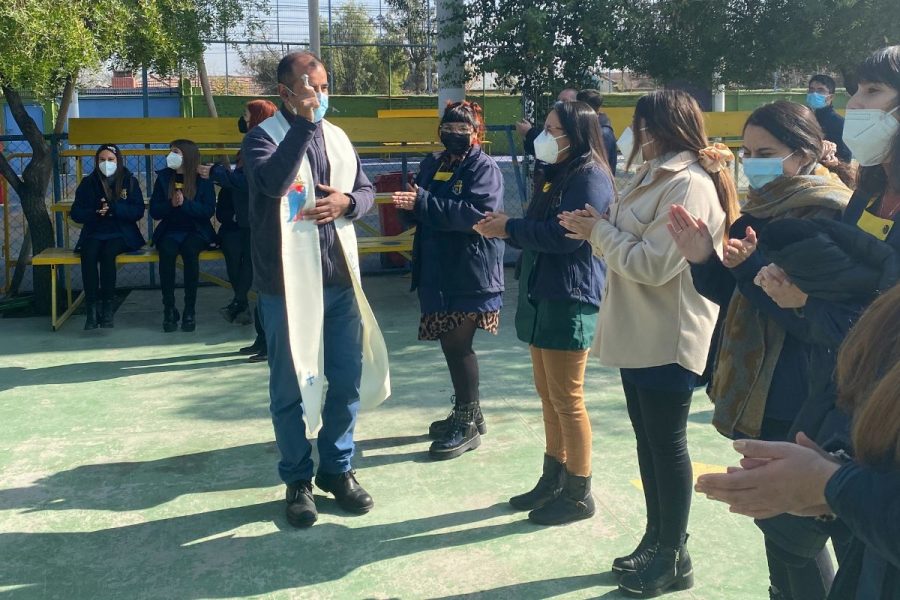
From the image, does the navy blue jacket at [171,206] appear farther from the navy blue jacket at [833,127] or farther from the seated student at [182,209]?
the navy blue jacket at [833,127]

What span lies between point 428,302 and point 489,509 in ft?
3.49

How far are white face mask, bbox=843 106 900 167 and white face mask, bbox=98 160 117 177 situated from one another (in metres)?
6.27

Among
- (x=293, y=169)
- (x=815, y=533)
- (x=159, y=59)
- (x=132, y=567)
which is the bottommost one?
(x=132, y=567)

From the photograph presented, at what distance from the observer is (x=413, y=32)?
29328 millimetres

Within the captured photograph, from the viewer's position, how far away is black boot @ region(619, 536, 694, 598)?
319cm

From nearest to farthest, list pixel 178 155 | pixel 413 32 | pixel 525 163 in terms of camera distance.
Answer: pixel 178 155 → pixel 525 163 → pixel 413 32

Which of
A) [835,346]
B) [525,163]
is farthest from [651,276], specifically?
[525,163]

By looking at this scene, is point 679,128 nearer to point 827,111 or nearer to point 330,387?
point 330,387

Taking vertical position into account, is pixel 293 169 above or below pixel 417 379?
above

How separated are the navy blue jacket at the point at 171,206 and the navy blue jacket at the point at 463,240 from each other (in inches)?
142

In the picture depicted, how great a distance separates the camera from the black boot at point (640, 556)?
3.28 metres

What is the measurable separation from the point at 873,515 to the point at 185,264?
6.77 meters

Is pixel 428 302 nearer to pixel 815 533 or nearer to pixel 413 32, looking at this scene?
pixel 815 533

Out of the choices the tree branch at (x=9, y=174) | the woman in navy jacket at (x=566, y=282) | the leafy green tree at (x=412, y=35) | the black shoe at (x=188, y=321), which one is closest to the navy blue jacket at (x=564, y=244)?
the woman in navy jacket at (x=566, y=282)
